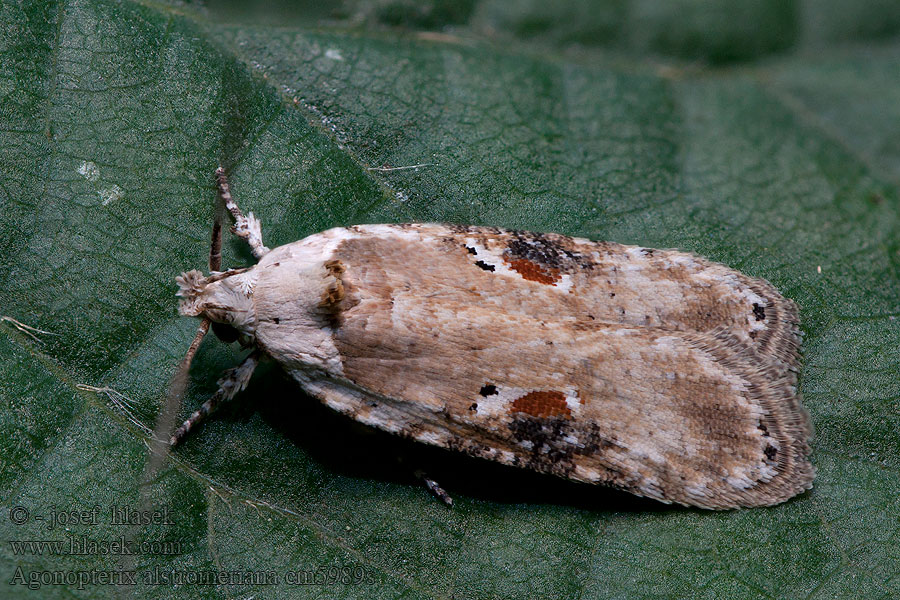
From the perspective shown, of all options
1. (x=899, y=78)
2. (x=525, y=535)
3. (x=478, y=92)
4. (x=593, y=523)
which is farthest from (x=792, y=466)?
(x=899, y=78)

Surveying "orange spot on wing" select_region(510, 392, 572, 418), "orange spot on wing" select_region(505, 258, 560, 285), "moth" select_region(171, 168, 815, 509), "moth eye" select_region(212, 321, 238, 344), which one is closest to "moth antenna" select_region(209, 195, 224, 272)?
"moth" select_region(171, 168, 815, 509)

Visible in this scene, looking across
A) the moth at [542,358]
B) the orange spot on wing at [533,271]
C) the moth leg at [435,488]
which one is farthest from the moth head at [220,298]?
the orange spot on wing at [533,271]

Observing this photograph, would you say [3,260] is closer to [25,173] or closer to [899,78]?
[25,173]

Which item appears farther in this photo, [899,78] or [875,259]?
[899,78]

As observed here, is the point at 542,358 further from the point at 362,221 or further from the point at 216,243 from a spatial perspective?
the point at 216,243

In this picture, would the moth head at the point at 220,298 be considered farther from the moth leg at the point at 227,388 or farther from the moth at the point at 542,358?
the moth leg at the point at 227,388

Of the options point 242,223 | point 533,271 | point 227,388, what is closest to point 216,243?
point 242,223
